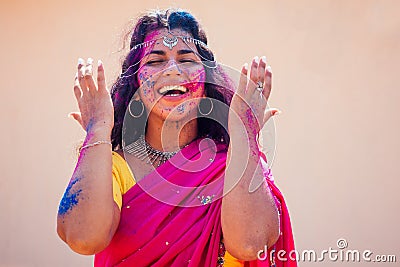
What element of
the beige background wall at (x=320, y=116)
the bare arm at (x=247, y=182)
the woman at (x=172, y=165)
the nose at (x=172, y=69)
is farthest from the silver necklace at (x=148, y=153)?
the beige background wall at (x=320, y=116)

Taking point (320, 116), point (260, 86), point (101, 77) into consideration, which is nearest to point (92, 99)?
point (101, 77)

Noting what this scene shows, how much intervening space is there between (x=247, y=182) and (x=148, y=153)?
0.50 metres

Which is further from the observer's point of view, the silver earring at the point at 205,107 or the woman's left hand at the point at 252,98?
the silver earring at the point at 205,107

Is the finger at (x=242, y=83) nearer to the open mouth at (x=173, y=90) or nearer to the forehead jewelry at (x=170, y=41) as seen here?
the open mouth at (x=173, y=90)

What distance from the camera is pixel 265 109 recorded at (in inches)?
63.4

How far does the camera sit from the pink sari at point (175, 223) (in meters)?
1.73

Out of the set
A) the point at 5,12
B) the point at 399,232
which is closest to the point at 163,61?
the point at 399,232

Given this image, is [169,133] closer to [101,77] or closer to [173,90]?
[173,90]

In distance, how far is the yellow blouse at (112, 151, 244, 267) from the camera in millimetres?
1728

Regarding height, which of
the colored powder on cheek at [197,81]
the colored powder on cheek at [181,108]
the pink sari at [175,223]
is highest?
the colored powder on cheek at [197,81]

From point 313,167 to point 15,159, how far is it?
7.32ft

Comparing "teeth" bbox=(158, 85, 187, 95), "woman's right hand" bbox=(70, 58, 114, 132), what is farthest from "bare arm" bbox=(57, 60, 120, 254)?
"teeth" bbox=(158, 85, 187, 95)

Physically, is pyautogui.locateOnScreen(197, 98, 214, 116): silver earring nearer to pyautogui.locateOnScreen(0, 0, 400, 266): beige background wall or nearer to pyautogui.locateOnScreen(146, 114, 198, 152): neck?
pyautogui.locateOnScreen(146, 114, 198, 152): neck

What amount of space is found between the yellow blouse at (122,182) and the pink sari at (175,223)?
28 millimetres
